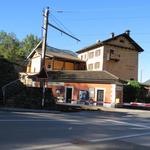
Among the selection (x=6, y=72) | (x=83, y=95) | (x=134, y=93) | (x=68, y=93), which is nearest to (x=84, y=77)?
(x=83, y=95)

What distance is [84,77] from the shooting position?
204ft

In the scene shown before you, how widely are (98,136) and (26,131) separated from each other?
236 centimetres

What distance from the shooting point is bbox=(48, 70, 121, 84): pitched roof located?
2336 inches

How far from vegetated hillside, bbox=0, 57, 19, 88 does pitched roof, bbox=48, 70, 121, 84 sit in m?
19.0

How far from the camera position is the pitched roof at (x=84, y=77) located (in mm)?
59341

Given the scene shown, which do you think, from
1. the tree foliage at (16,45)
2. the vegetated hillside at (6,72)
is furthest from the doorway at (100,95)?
the tree foliage at (16,45)

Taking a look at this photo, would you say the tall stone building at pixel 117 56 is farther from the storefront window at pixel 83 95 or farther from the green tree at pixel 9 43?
the green tree at pixel 9 43

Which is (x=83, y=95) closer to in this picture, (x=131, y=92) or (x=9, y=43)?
(x=131, y=92)

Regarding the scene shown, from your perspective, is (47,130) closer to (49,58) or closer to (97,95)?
(97,95)

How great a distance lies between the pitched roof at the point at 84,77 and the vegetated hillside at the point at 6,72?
19.0 metres

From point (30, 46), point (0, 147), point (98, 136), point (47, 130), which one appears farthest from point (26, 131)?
point (30, 46)

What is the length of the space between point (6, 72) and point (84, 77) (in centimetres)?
2223

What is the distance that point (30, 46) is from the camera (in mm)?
121188

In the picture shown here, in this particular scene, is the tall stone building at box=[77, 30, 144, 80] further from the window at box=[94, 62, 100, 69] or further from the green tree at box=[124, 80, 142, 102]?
the green tree at box=[124, 80, 142, 102]
